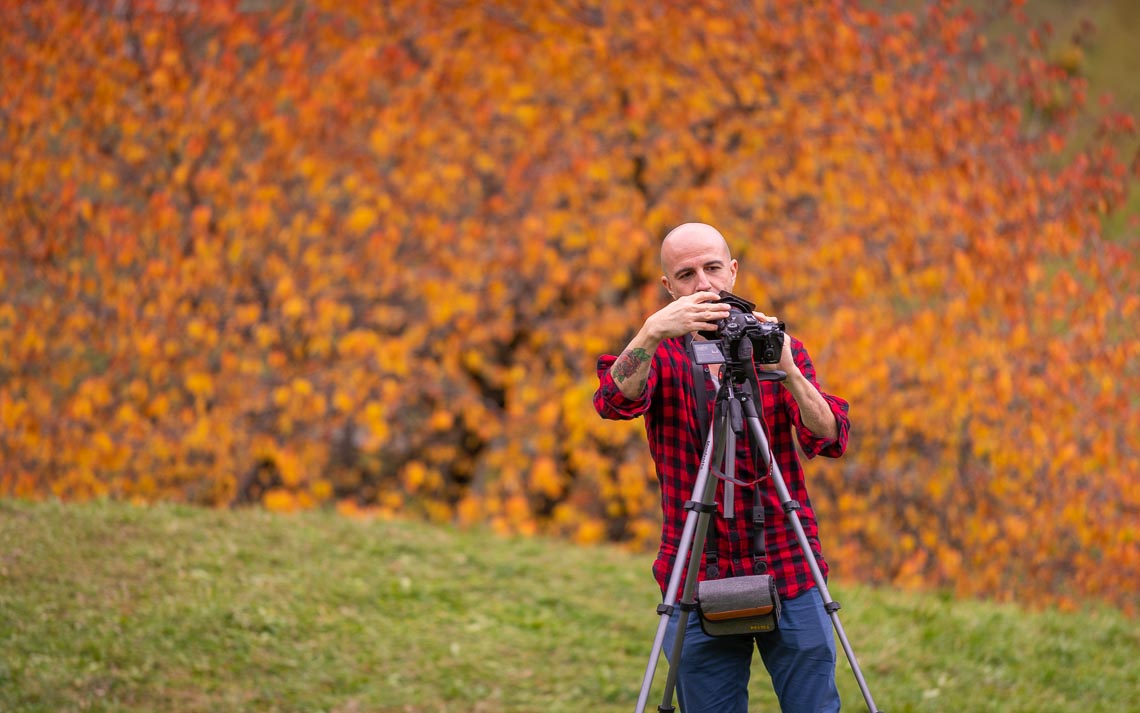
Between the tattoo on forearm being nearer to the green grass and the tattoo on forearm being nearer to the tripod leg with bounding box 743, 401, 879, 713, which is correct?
the tripod leg with bounding box 743, 401, 879, 713

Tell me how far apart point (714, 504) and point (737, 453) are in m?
0.27

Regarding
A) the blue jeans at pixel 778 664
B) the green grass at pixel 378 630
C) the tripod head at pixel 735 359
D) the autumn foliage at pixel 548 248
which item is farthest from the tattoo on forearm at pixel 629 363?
the autumn foliage at pixel 548 248

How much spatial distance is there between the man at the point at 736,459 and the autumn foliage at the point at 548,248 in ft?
23.3

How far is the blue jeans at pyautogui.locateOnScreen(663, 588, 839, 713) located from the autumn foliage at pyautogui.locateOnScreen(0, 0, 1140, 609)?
7.20 metres

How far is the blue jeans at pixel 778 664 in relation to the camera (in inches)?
120

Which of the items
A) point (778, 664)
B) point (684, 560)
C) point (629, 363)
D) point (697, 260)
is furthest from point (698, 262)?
point (778, 664)

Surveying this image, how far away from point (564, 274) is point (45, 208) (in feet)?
17.9

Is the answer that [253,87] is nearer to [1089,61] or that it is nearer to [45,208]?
[45,208]

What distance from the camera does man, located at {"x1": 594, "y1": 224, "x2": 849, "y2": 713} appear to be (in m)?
3.03

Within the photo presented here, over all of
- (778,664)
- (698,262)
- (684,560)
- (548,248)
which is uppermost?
(548,248)

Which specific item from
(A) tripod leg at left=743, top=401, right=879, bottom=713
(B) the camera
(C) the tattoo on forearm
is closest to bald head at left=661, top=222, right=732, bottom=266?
(B) the camera

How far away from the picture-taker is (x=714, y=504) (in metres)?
2.98

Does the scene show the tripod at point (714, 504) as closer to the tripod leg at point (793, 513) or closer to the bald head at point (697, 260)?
the tripod leg at point (793, 513)

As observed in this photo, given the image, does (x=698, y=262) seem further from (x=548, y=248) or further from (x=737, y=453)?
(x=548, y=248)
